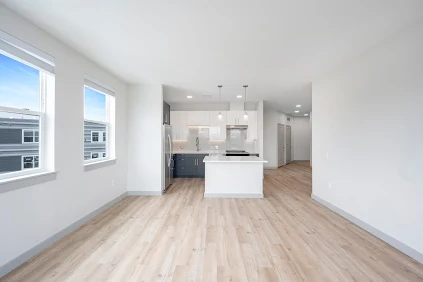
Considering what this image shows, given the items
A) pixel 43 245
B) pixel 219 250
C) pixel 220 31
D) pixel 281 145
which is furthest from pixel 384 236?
pixel 281 145

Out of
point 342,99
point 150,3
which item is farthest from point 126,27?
point 342,99

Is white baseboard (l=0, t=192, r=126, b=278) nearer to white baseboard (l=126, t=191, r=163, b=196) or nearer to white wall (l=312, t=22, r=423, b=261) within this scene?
white baseboard (l=126, t=191, r=163, b=196)

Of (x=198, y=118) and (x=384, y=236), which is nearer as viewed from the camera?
(x=384, y=236)

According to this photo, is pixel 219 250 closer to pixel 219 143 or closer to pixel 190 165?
pixel 190 165

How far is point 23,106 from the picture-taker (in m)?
2.30

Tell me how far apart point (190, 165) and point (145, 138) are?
2441 millimetres

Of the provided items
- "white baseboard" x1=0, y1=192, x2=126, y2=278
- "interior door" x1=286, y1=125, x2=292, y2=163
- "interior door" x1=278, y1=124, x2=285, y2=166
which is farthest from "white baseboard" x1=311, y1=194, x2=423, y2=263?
"interior door" x1=286, y1=125, x2=292, y2=163

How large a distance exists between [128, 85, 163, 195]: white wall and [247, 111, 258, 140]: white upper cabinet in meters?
3.26

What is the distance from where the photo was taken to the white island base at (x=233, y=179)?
4.71 m

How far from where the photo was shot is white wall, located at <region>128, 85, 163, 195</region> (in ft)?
15.6

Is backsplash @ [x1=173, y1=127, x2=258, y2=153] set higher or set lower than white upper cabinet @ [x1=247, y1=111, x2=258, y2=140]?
lower

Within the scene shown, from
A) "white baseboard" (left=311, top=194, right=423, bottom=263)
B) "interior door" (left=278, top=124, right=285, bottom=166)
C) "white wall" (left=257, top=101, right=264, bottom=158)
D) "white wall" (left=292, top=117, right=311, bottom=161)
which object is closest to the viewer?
"white baseboard" (left=311, top=194, right=423, bottom=263)

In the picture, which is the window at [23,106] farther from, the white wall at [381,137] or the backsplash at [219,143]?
the backsplash at [219,143]

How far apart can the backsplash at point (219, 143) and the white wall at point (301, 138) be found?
512cm
